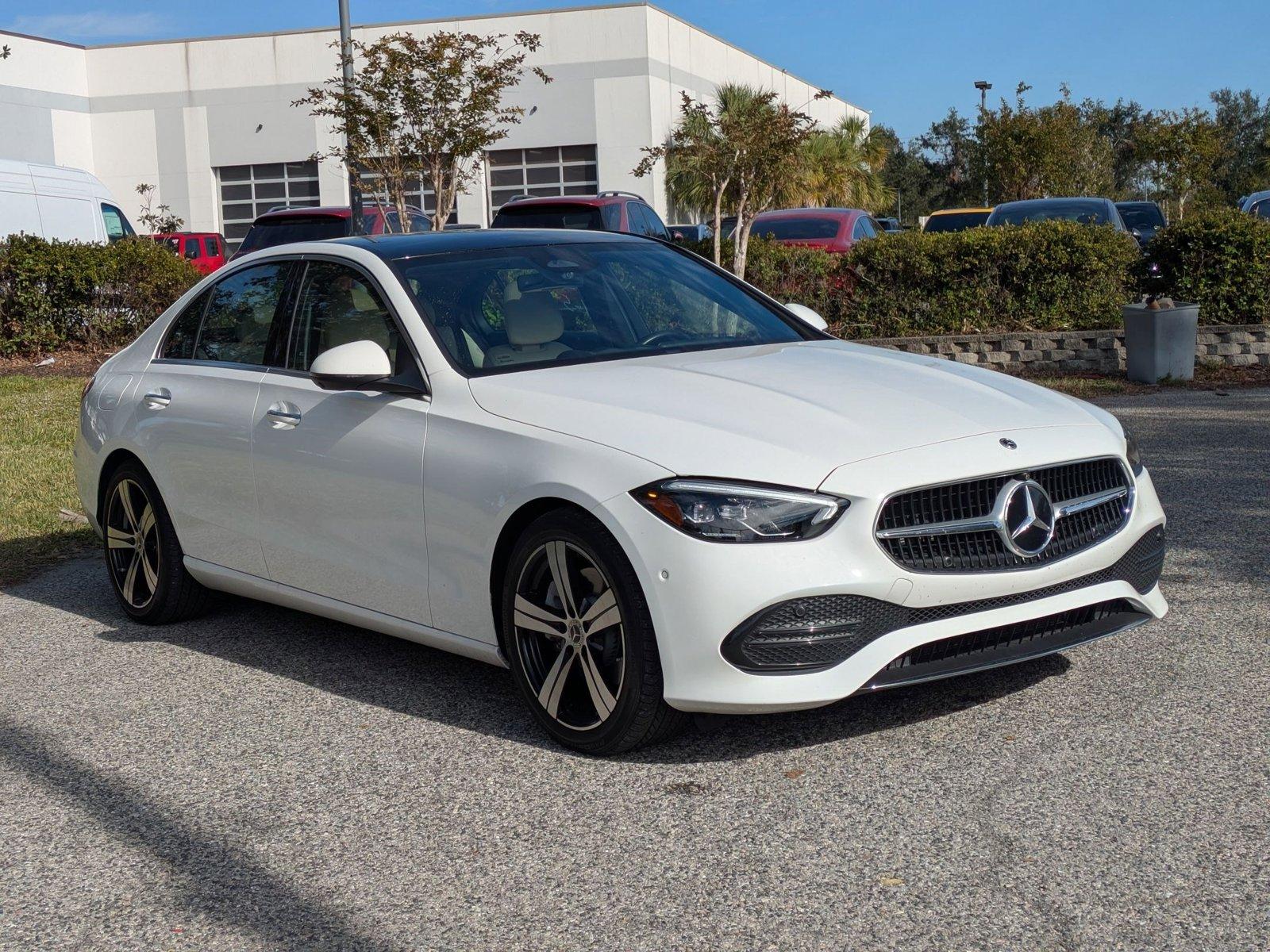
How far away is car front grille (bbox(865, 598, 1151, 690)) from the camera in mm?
4199

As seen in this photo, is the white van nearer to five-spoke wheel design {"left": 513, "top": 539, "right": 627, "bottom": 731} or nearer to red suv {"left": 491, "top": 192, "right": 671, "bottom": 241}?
red suv {"left": 491, "top": 192, "right": 671, "bottom": 241}

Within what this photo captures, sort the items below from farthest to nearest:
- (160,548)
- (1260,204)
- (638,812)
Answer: (1260,204) → (160,548) → (638,812)

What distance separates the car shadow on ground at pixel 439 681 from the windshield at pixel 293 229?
11028 mm

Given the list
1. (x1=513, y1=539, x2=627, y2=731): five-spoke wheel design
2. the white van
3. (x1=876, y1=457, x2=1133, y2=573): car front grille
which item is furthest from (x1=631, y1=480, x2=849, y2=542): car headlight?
the white van

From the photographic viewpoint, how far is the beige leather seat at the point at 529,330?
16.7 ft

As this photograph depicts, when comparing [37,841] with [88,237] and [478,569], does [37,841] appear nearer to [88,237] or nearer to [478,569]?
[478,569]

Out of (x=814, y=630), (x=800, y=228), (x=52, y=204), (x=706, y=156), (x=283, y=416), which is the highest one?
(x=706, y=156)

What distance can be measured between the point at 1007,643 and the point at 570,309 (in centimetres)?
199

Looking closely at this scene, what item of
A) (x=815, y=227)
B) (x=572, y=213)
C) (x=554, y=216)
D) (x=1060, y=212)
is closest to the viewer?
(x=572, y=213)

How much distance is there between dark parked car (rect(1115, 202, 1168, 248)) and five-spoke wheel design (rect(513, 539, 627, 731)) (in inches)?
702

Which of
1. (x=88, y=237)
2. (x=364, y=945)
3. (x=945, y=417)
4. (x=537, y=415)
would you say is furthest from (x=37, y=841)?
(x=88, y=237)

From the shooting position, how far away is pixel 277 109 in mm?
41375

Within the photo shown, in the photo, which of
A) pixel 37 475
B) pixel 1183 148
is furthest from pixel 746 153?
pixel 1183 148

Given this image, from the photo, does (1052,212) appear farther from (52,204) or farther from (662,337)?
(662,337)
